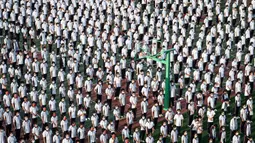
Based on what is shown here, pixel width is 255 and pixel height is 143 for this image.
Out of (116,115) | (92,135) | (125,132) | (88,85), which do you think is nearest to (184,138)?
(125,132)

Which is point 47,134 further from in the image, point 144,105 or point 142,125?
point 144,105

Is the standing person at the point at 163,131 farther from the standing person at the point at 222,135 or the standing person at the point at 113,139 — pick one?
the standing person at the point at 222,135

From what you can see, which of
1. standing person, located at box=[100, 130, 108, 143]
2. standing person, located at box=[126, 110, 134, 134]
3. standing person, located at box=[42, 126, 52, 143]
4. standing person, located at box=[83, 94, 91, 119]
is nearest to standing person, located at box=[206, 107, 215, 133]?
standing person, located at box=[126, 110, 134, 134]

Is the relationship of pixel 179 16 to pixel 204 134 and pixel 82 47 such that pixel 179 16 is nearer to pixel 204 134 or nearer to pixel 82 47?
pixel 82 47

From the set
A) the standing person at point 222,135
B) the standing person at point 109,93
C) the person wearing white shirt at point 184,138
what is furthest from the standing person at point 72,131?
the standing person at point 222,135

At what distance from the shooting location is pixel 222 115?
970 inches

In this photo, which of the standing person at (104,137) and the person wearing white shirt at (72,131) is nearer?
the standing person at (104,137)

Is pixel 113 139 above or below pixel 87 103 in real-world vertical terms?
below

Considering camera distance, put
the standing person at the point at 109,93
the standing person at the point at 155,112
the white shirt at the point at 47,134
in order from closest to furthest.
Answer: the white shirt at the point at 47,134 → the standing person at the point at 155,112 → the standing person at the point at 109,93

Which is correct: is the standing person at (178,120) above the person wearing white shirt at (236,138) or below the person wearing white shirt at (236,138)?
above

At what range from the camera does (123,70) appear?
2930 centimetres

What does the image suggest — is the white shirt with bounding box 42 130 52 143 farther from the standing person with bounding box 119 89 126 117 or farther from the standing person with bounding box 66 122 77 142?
the standing person with bounding box 119 89 126 117

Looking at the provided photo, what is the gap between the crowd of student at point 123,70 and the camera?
975 inches

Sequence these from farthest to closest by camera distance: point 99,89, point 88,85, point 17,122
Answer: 1. point 88,85
2. point 99,89
3. point 17,122
